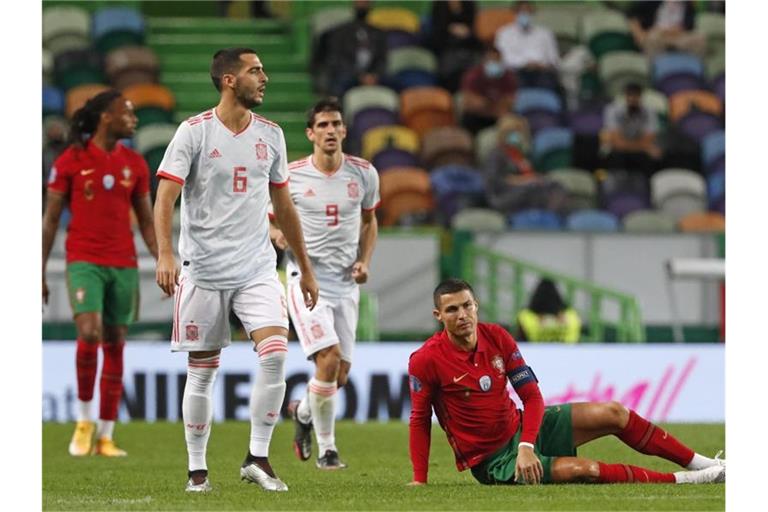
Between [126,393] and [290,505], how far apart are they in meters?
7.29

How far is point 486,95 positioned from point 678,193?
2.69 metres

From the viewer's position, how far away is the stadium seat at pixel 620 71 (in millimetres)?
20750

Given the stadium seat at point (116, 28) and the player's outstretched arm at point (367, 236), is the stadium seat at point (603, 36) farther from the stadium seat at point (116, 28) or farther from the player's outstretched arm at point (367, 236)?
the player's outstretched arm at point (367, 236)

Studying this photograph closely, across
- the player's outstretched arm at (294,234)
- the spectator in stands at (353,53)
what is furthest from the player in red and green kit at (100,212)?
the spectator in stands at (353,53)

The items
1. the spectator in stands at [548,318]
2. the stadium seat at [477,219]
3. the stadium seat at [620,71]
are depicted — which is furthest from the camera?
the stadium seat at [620,71]

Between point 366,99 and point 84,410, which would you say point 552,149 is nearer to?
point 366,99

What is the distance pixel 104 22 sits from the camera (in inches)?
805

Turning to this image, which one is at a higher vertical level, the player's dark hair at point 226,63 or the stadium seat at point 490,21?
the stadium seat at point 490,21

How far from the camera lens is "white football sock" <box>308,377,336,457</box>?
9.85 m

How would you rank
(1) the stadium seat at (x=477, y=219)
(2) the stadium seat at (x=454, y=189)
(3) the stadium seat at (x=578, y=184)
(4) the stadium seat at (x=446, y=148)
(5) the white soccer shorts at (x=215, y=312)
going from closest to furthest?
1. (5) the white soccer shorts at (x=215, y=312)
2. (1) the stadium seat at (x=477, y=219)
3. (2) the stadium seat at (x=454, y=189)
4. (3) the stadium seat at (x=578, y=184)
5. (4) the stadium seat at (x=446, y=148)

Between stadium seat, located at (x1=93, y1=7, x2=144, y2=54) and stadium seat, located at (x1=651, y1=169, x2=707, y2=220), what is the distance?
6772 millimetres
